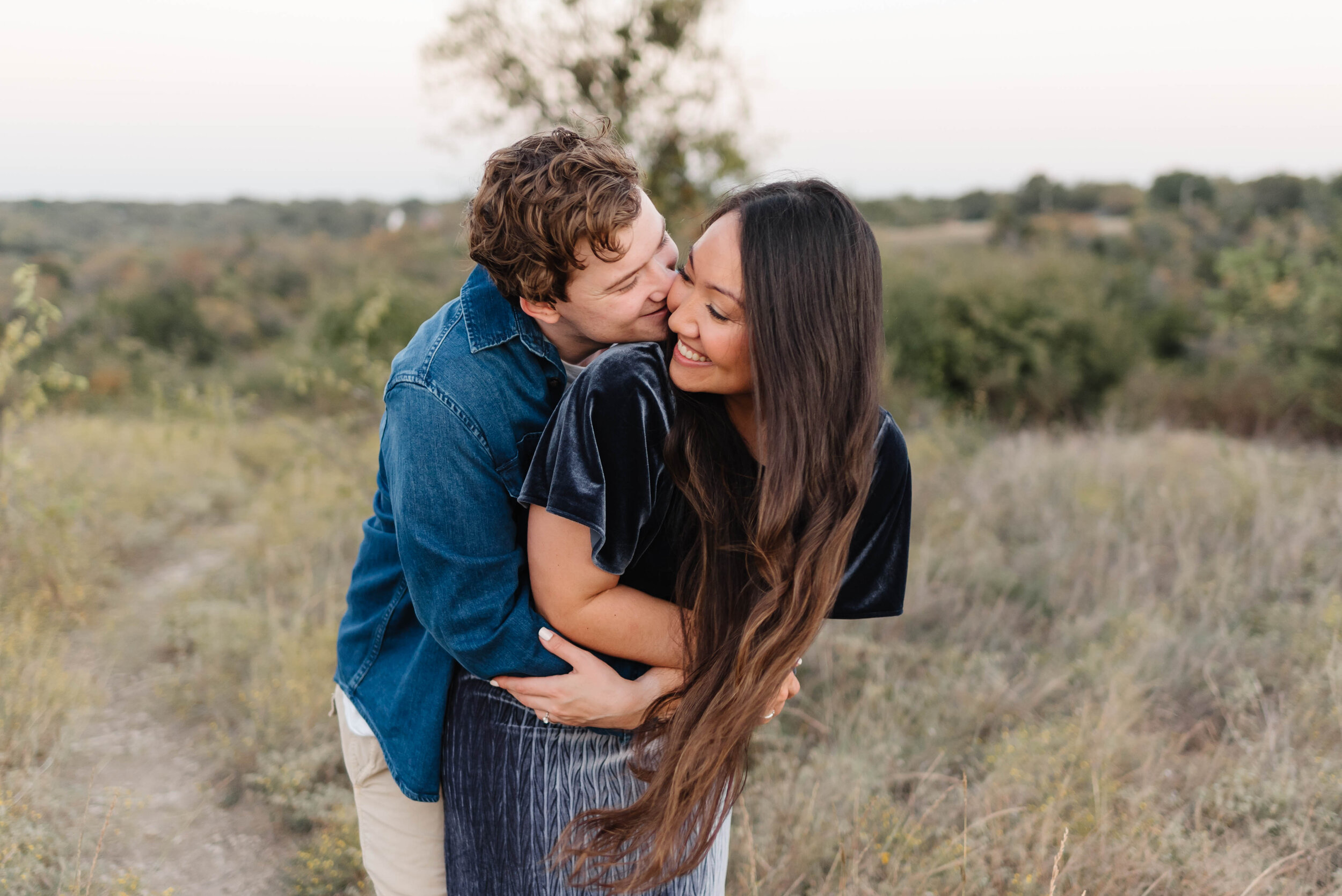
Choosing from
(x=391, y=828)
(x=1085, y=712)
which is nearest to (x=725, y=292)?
(x=391, y=828)

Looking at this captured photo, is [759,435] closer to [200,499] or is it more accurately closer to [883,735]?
[883,735]

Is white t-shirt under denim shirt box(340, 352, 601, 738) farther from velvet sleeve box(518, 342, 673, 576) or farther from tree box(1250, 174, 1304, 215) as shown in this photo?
tree box(1250, 174, 1304, 215)

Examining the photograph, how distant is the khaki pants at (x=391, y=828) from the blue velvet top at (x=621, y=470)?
61 centimetres

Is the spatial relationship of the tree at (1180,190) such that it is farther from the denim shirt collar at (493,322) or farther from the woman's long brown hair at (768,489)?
the denim shirt collar at (493,322)

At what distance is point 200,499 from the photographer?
6211mm

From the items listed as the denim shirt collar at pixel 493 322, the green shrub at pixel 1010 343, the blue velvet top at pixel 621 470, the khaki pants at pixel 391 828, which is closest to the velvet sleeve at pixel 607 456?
the blue velvet top at pixel 621 470

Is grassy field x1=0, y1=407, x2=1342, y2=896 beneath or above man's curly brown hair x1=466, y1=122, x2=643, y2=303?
beneath

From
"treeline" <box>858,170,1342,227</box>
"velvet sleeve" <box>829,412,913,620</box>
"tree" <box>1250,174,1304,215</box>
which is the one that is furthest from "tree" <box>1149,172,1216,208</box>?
"velvet sleeve" <box>829,412,913,620</box>

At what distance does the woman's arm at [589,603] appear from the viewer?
1.42 metres

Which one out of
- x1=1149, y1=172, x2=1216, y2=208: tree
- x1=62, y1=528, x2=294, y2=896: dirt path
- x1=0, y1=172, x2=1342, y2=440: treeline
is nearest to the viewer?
x1=62, y1=528, x2=294, y2=896: dirt path

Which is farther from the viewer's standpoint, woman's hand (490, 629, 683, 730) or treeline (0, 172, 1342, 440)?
treeline (0, 172, 1342, 440)

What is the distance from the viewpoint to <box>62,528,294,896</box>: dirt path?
9.21 ft

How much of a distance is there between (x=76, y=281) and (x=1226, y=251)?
963 inches

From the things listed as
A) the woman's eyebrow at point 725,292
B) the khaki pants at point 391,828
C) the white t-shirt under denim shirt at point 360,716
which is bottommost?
the khaki pants at point 391,828
